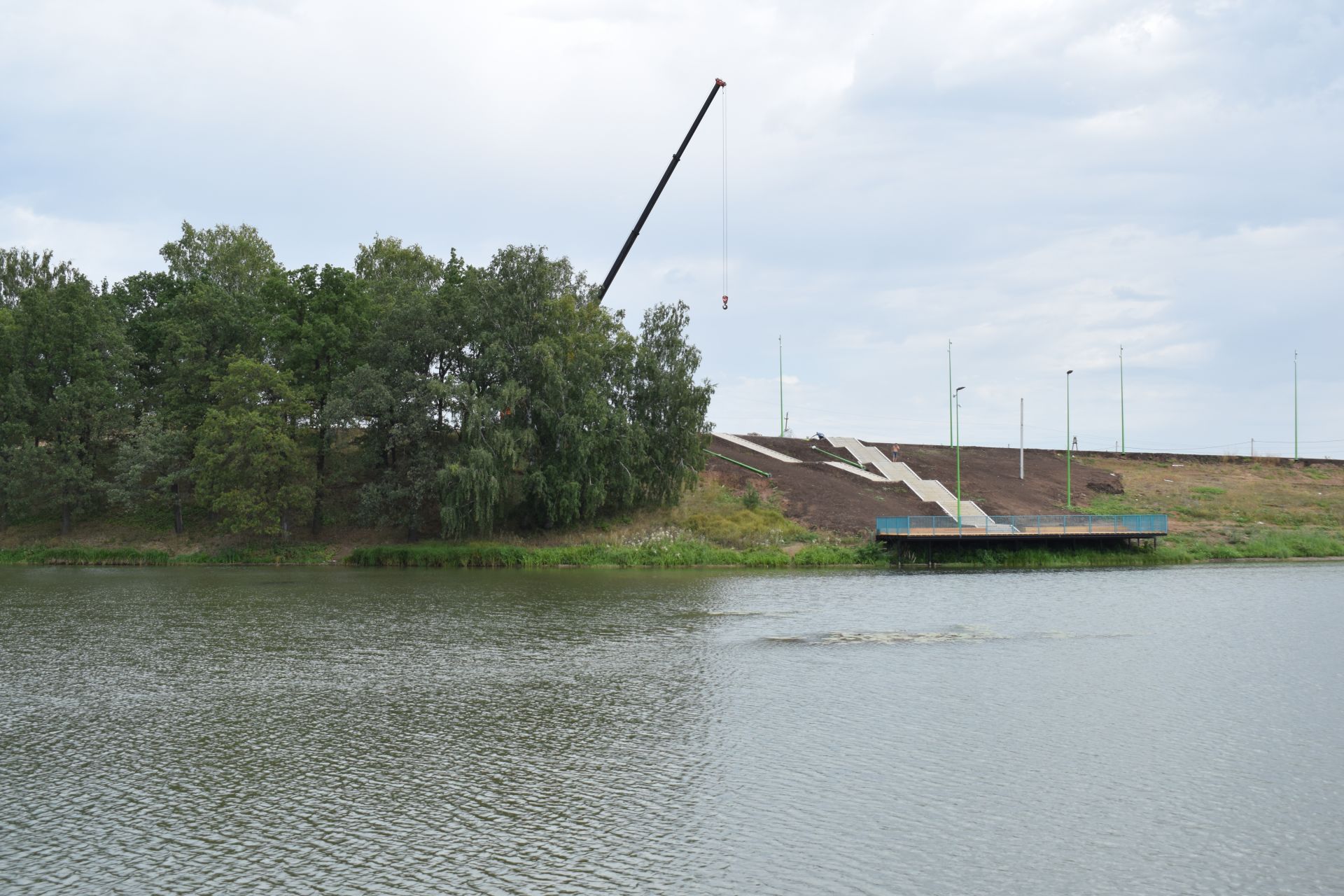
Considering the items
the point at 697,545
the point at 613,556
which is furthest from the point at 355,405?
the point at 697,545

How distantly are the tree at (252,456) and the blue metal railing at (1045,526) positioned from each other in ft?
110

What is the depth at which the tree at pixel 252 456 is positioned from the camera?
58.4m

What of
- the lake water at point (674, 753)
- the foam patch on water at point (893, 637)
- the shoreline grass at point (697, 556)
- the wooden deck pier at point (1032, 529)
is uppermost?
the wooden deck pier at point (1032, 529)

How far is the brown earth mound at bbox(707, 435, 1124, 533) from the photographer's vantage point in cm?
6312

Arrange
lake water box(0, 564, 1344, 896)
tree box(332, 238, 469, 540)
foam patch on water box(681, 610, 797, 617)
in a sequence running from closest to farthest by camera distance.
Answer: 1. lake water box(0, 564, 1344, 896)
2. foam patch on water box(681, 610, 797, 617)
3. tree box(332, 238, 469, 540)

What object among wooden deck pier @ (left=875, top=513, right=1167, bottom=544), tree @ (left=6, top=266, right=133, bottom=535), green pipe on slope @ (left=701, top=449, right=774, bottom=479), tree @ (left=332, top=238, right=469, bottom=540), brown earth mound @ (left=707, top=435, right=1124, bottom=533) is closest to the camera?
wooden deck pier @ (left=875, top=513, right=1167, bottom=544)

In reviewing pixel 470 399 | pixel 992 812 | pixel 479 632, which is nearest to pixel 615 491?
pixel 470 399

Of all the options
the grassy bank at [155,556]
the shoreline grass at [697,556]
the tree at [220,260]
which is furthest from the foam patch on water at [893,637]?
the tree at [220,260]

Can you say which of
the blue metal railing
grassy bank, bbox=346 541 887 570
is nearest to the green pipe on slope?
grassy bank, bbox=346 541 887 570

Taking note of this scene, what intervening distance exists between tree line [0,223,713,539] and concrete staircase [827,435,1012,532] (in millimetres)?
16667

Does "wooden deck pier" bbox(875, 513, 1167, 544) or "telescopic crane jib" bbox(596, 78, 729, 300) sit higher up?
"telescopic crane jib" bbox(596, 78, 729, 300)

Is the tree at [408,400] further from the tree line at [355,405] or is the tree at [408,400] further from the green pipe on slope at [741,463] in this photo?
the green pipe on slope at [741,463]

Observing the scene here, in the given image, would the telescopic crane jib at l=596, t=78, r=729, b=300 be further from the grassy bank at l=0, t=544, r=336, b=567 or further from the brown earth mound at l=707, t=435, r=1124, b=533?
the grassy bank at l=0, t=544, r=336, b=567

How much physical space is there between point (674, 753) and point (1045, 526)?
4294cm
